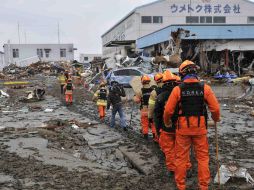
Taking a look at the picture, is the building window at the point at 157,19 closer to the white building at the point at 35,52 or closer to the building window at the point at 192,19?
the building window at the point at 192,19

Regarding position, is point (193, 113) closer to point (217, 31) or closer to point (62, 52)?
point (217, 31)

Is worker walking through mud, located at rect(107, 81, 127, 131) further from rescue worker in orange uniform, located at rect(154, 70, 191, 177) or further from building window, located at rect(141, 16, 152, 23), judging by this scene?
building window, located at rect(141, 16, 152, 23)

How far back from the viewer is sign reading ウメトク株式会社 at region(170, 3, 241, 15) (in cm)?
5294

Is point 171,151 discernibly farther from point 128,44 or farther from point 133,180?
point 128,44

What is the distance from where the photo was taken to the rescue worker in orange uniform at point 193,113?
582 cm

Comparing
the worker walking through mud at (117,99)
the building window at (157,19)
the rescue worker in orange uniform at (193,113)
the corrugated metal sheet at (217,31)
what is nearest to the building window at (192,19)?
the building window at (157,19)

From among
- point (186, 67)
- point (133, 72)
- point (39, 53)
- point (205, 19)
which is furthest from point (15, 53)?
point (186, 67)

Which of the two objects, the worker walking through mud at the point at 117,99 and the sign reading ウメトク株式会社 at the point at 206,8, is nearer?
the worker walking through mud at the point at 117,99

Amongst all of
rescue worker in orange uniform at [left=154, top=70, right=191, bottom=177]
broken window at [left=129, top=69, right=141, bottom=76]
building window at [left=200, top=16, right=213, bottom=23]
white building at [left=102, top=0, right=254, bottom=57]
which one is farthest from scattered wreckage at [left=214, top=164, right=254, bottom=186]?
building window at [left=200, top=16, right=213, bottom=23]

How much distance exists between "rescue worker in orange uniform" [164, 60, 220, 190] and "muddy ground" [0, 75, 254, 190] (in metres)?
0.82

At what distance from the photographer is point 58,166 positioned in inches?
307

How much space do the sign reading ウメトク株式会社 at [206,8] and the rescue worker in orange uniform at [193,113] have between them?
4853 cm

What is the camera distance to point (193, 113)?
5855mm

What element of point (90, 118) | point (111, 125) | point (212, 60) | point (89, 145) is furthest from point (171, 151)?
point (212, 60)
